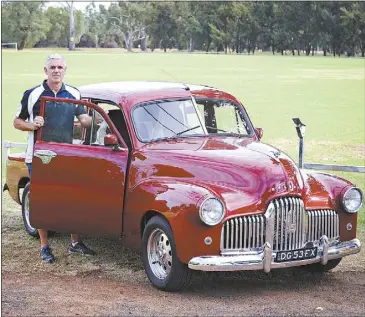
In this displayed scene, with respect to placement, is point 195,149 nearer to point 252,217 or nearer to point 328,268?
point 252,217

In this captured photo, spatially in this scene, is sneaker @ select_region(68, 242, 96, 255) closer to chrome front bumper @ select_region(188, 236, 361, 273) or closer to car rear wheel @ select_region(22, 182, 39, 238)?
car rear wheel @ select_region(22, 182, 39, 238)

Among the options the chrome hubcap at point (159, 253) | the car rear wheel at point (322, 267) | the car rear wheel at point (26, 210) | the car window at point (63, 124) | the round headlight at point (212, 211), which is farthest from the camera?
the car rear wheel at point (26, 210)

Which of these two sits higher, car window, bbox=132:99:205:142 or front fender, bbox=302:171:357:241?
car window, bbox=132:99:205:142

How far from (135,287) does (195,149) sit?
4.49 feet

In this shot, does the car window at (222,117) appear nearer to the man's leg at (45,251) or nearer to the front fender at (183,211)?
the front fender at (183,211)

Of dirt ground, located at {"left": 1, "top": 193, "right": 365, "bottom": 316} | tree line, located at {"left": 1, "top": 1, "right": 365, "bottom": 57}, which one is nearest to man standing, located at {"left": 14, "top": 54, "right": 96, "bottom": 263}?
dirt ground, located at {"left": 1, "top": 193, "right": 365, "bottom": 316}

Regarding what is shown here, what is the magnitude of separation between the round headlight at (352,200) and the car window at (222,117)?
1.40 meters

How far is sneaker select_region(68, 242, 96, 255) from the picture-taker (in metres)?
9.42

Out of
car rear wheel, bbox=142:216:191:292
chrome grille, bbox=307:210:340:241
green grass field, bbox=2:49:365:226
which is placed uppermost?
chrome grille, bbox=307:210:340:241

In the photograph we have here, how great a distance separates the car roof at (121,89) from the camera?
8891mm

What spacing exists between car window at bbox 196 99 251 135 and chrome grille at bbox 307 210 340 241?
4.98 ft

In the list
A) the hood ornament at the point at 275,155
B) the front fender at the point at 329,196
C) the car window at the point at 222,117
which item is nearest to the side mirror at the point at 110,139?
the car window at the point at 222,117

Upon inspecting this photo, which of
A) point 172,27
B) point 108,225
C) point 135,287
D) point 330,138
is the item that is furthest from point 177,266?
point 172,27

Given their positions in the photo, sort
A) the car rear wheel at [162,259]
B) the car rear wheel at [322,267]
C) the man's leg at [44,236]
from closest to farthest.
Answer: the car rear wheel at [162,259] < the car rear wheel at [322,267] < the man's leg at [44,236]
